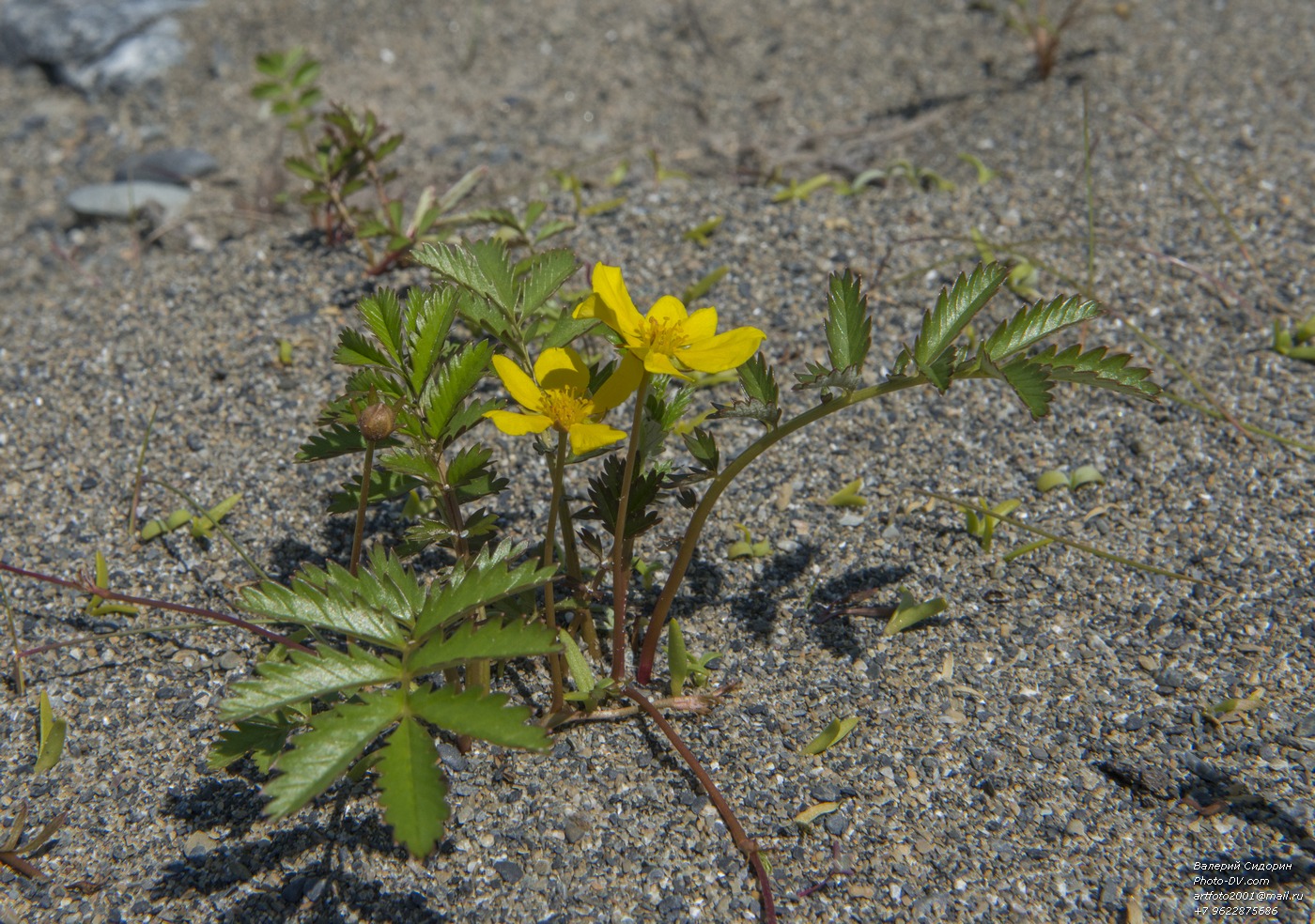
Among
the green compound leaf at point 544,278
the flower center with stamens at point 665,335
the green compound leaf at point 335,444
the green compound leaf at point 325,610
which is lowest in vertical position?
the green compound leaf at point 325,610

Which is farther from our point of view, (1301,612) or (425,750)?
(1301,612)

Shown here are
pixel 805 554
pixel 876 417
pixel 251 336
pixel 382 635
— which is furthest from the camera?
pixel 251 336

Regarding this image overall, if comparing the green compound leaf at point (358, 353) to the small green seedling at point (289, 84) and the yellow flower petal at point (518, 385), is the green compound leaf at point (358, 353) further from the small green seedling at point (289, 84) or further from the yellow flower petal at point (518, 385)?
the small green seedling at point (289, 84)

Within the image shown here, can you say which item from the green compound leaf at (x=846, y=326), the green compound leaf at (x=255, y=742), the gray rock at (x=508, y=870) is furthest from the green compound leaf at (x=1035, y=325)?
the green compound leaf at (x=255, y=742)

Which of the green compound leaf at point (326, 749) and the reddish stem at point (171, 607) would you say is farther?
the reddish stem at point (171, 607)

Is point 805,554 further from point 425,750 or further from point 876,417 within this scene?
point 425,750

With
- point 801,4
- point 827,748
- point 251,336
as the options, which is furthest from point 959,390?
point 801,4

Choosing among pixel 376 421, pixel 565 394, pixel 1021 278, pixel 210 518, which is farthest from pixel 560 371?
pixel 1021 278
